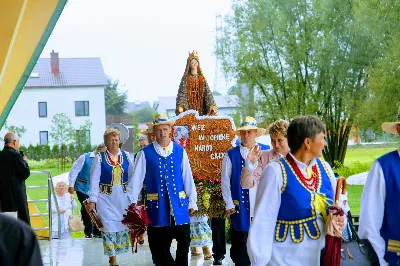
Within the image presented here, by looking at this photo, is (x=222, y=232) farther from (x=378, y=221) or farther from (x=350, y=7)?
(x=350, y=7)

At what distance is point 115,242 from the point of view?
8469 mm

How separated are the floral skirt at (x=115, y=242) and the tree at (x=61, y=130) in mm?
27982

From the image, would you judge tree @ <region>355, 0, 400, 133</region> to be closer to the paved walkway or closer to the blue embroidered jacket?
the paved walkway

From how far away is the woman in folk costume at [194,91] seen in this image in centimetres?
923

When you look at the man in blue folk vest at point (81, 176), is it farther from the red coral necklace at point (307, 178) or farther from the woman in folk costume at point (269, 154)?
the red coral necklace at point (307, 178)

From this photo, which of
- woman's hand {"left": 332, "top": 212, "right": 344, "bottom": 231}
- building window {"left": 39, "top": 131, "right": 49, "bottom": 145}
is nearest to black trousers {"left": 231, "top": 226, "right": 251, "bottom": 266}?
woman's hand {"left": 332, "top": 212, "right": 344, "bottom": 231}

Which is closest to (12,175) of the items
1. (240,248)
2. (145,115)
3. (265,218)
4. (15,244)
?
(240,248)

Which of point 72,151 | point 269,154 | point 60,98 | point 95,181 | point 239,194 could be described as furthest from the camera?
point 60,98

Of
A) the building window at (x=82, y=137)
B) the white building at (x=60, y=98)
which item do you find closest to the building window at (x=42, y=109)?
the white building at (x=60, y=98)

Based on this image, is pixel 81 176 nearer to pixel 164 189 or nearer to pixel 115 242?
pixel 115 242

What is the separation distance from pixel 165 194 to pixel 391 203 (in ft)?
11.6

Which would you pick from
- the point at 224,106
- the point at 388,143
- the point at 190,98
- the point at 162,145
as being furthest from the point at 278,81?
the point at 162,145

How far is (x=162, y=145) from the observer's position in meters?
7.43

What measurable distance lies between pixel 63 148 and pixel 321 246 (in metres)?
31.0
